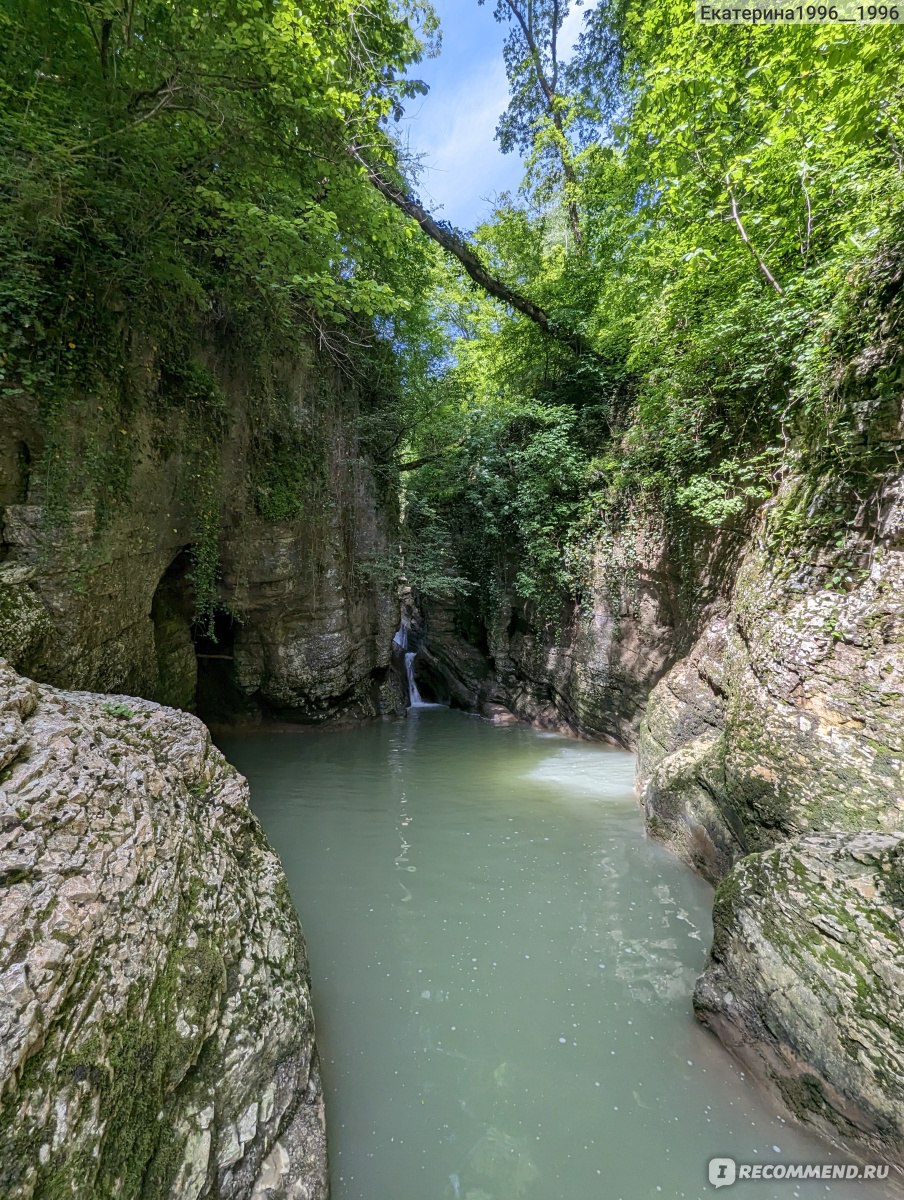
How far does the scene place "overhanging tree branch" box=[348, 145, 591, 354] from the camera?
8.98 meters

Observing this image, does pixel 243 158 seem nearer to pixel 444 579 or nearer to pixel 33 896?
pixel 33 896

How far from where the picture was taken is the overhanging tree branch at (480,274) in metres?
8.98

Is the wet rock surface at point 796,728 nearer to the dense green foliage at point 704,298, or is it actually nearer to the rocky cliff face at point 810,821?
the rocky cliff face at point 810,821

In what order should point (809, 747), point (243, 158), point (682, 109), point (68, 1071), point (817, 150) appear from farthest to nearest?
point (682, 109), point (817, 150), point (243, 158), point (809, 747), point (68, 1071)

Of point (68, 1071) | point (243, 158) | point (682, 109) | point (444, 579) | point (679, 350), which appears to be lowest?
point (68, 1071)

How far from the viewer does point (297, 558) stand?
8266 mm

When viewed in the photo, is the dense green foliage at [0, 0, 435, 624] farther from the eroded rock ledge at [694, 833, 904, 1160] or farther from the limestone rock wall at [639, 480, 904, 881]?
the eroded rock ledge at [694, 833, 904, 1160]

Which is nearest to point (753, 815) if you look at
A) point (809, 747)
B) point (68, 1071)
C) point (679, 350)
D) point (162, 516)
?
point (809, 747)

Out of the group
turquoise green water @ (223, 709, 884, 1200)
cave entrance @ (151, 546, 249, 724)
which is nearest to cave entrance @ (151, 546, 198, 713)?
cave entrance @ (151, 546, 249, 724)

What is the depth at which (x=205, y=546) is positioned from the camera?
6770 mm

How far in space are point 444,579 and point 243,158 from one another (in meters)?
6.96

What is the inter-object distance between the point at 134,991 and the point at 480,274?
460 inches

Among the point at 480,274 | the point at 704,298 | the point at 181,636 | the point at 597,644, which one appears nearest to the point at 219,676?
the point at 181,636

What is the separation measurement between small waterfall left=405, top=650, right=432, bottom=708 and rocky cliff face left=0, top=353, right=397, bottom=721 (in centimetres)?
238
